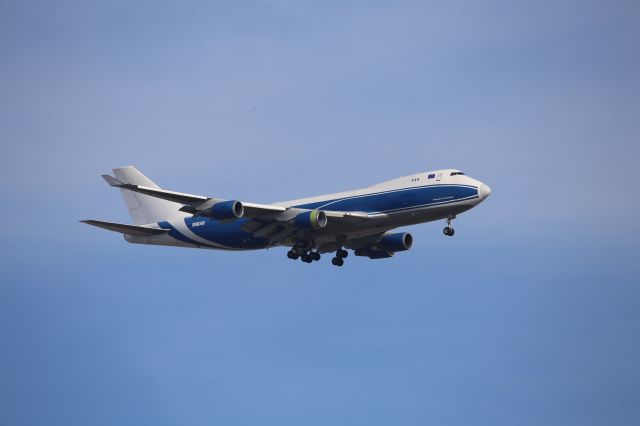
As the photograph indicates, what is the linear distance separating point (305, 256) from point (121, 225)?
12.3m

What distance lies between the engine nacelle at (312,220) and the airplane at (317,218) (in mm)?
61

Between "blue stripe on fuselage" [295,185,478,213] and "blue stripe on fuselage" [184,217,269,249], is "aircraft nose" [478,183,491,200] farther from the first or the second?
"blue stripe on fuselage" [184,217,269,249]

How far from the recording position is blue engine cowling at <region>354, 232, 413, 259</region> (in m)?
65.3

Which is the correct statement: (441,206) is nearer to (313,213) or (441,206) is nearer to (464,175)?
(464,175)

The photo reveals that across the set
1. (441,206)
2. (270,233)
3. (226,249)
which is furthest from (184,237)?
(441,206)

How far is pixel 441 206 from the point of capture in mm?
56250

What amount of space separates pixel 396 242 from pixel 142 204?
18572mm

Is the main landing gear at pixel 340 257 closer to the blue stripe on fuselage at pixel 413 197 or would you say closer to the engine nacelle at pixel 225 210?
the blue stripe on fuselage at pixel 413 197

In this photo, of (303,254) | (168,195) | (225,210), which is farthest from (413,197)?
(168,195)

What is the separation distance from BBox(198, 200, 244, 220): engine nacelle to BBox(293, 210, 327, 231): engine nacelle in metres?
3.91

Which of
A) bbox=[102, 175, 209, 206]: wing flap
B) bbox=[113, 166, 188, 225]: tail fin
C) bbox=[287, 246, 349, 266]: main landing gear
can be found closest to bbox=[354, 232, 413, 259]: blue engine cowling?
bbox=[287, 246, 349, 266]: main landing gear

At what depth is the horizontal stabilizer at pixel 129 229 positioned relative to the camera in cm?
5870

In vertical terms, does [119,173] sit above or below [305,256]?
above

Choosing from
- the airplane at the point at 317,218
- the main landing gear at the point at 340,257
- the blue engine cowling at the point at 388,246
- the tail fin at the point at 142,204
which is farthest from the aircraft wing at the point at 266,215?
the blue engine cowling at the point at 388,246
